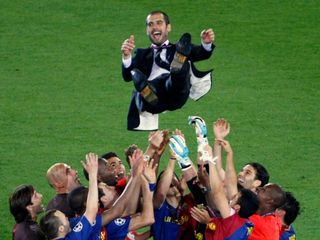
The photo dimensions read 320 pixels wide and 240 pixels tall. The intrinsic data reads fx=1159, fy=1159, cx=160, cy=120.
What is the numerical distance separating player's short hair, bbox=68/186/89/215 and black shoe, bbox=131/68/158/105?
1.11 meters

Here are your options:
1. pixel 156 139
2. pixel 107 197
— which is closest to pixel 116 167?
pixel 156 139

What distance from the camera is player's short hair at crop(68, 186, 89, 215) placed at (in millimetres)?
8977

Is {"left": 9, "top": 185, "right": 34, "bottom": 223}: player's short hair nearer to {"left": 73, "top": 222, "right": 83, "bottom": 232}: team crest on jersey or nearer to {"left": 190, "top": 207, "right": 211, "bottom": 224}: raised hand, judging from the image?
{"left": 73, "top": 222, "right": 83, "bottom": 232}: team crest on jersey

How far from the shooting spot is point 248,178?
9.80 meters

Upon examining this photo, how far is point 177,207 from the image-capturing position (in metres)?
9.89

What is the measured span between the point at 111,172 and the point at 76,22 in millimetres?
6069

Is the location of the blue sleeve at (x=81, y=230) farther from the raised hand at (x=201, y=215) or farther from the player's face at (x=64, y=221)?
the raised hand at (x=201, y=215)

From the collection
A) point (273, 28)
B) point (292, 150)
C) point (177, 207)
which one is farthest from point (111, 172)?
point (273, 28)

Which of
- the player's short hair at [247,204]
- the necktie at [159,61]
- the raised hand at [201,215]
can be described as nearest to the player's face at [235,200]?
the player's short hair at [247,204]

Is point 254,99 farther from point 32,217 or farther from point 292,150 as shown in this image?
point 32,217

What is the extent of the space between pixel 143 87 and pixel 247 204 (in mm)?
1467

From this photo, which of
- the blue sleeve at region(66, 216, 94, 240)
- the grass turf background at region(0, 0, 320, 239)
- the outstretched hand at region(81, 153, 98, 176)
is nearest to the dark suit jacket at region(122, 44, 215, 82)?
the outstretched hand at region(81, 153, 98, 176)

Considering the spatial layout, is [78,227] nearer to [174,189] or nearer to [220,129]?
[174,189]

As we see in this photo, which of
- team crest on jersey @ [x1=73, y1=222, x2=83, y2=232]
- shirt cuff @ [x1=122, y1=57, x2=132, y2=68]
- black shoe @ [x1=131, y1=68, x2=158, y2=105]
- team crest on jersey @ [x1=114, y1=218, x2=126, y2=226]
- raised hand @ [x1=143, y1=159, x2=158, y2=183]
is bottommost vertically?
team crest on jersey @ [x1=114, y1=218, x2=126, y2=226]
